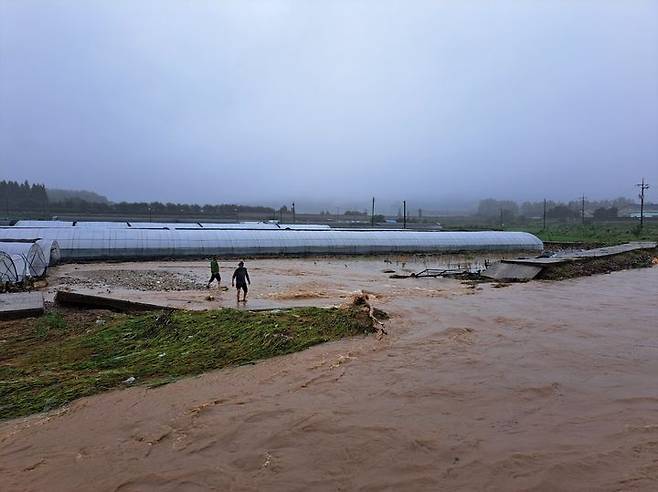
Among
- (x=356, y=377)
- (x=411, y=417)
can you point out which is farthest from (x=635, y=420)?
(x=356, y=377)

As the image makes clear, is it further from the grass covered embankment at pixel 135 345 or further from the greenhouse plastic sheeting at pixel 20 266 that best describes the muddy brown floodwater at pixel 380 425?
the greenhouse plastic sheeting at pixel 20 266

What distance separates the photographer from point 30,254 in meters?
17.7

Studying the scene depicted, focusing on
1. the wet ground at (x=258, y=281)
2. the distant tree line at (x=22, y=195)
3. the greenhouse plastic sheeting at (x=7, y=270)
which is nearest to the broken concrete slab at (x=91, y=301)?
the wet ground at (x=258, y=281)

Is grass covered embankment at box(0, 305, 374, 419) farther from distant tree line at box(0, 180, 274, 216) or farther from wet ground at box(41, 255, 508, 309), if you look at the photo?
distant tree line at box(0, 180, 274, 216)

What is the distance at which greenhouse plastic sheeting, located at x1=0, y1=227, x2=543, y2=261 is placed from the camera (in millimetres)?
25281

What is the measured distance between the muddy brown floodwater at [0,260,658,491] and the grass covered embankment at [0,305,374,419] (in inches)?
17.3

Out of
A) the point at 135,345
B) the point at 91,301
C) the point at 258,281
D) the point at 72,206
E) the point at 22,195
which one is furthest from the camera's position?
the point at 22,195

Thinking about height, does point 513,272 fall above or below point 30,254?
below

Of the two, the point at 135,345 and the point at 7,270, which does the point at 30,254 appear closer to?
the point at 7,270

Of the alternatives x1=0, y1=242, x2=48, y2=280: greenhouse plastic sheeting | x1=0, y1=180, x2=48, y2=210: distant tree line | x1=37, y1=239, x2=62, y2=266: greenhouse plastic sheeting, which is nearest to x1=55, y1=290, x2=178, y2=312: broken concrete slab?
x1=0, y1=242, x2=48, y2=280: greenhouse plastic sheeting

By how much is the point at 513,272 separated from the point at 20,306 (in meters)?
16.6

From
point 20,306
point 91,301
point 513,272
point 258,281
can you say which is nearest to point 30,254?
point 91,301

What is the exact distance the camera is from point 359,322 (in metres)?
9.78

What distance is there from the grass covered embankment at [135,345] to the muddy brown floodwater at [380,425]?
0.44 meters
